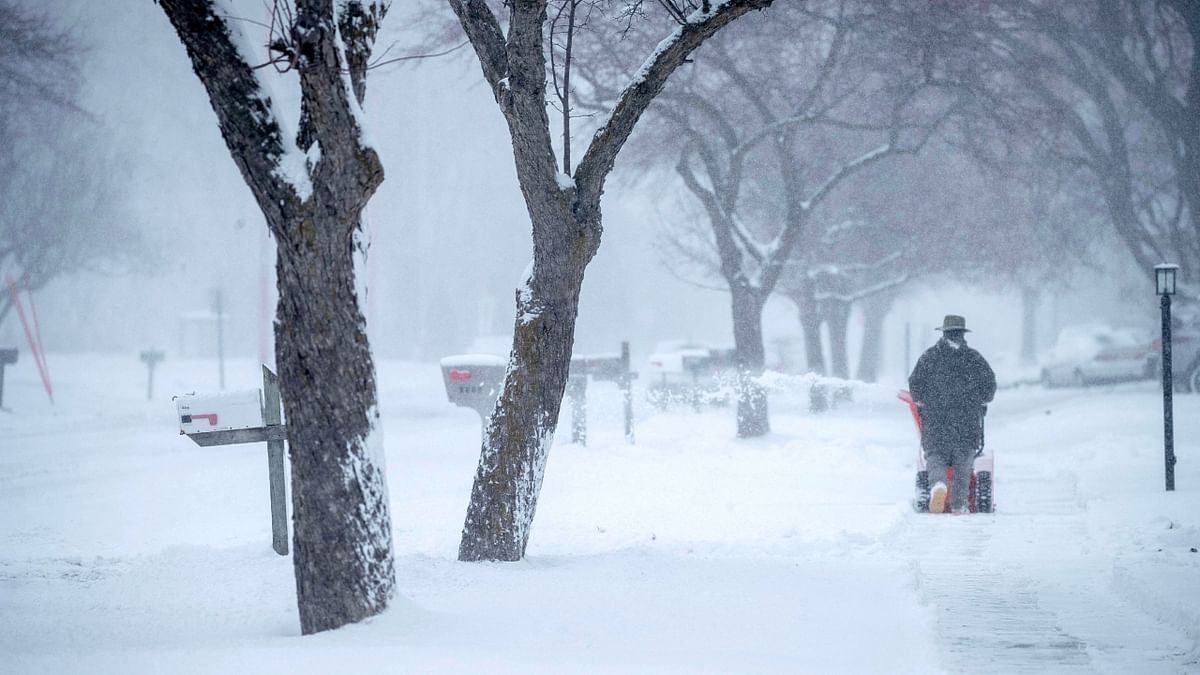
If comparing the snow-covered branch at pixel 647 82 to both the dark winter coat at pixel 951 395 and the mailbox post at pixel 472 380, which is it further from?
the mailbox post at pixel 472 380

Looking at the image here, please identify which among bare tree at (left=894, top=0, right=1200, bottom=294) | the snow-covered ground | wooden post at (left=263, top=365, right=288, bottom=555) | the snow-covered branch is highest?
bare tree at (left=894, top=0, right=1200, bottom=294)

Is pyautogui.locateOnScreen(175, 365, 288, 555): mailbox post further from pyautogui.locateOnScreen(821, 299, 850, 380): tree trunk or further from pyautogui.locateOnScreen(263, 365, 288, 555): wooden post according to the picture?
pyautogui.locateOnScreen(821, 299, 850, 380): tree trunk

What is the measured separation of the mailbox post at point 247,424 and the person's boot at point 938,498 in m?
5.64

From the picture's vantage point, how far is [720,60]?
16656 millimetres

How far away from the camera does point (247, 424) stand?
774 cm

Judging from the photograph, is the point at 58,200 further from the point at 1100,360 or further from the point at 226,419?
the point at 1100,360

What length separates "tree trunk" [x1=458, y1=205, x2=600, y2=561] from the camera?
23.3ft

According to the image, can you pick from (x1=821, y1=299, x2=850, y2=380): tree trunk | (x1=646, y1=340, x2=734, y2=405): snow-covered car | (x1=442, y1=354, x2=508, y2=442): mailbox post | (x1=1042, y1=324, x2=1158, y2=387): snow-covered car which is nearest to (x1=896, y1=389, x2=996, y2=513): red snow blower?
(x1=442, y1=354, x2=508, y2=442): mailbox post

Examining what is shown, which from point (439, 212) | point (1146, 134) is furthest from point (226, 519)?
point (439, 212)

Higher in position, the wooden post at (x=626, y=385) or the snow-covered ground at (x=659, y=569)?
the wooden post at (x=626, y=385)

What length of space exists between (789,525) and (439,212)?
61710 mm

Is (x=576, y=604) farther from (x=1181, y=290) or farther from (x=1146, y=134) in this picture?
(x=1181, y=290)

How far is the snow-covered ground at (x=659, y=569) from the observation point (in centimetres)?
511

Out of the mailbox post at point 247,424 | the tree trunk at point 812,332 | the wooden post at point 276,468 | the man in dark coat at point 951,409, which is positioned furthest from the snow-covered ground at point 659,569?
the tree trunk at point 812,332
